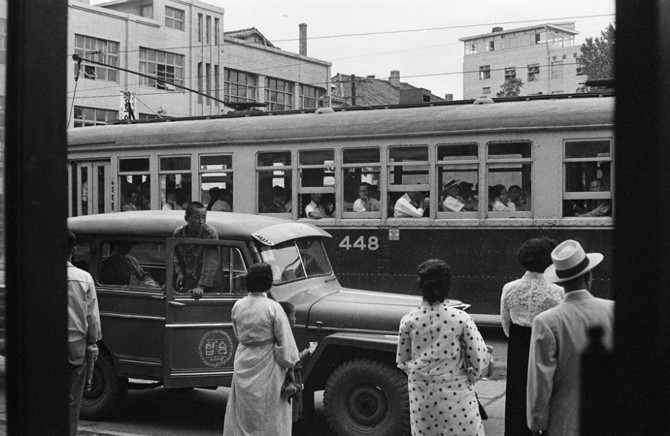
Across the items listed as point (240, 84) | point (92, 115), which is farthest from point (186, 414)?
point (240, 84)

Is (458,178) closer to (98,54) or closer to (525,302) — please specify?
(525,302)

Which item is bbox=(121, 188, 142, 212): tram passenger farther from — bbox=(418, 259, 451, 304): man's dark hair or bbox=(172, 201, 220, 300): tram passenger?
bbox=(418, 259, 451, 304): man's dark hair

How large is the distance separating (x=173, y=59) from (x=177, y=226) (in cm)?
3085

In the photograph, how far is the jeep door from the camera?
21.5 ft

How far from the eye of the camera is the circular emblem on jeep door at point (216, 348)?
21.7 ft

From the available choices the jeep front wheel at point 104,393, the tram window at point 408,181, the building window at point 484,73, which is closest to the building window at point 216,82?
the building window at point 484,73

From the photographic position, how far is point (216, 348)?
6.65 metres

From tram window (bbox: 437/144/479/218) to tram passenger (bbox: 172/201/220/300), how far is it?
4140mm

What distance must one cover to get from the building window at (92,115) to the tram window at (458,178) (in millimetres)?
25160

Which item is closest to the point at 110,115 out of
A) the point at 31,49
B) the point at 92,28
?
the point at 92,28

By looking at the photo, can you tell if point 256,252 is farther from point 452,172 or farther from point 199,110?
point 199,110

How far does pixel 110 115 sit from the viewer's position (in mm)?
35594

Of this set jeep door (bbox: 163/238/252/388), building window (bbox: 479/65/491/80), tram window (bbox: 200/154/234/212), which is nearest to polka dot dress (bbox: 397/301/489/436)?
jeep door (bbox: 163/238/252/388)

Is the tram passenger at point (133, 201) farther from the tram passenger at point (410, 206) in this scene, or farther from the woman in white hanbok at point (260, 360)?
the woman in white hanbok at point (260, 360)
